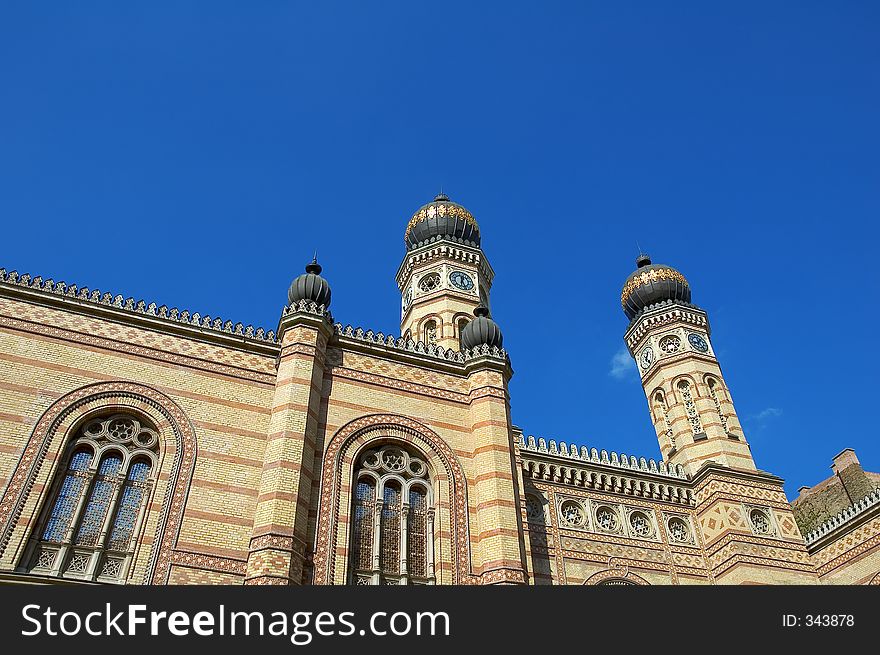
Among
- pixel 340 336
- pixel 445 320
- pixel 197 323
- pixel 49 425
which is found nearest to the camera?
pixel 49 425

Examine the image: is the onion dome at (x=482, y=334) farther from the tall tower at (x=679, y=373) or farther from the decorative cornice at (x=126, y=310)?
the tall tower at (x=679, y=373)

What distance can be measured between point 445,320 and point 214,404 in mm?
10028

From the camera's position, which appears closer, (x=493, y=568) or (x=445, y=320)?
(x=493, y=568)

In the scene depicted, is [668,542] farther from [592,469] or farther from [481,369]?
[481,369]

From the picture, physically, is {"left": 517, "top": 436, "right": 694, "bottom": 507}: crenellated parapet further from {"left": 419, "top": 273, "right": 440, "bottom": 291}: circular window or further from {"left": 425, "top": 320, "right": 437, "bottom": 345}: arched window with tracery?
{"left": 419, "top": 273, "right": 440, "bottom": 291}: circular window

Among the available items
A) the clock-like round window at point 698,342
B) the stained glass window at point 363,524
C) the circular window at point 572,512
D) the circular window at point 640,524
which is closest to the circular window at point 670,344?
the clock-like round window at point 698,342

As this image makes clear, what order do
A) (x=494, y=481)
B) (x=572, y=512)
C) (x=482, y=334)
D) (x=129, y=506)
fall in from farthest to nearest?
(x=572, y=512) → (x=482, y=334) → (x=494, y=481) → (x=129, y=506)

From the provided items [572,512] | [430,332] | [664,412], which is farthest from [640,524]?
[430,332]

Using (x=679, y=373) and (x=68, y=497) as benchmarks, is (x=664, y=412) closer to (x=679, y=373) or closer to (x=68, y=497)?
(x=679, y=373)

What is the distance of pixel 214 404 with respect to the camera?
12.9m

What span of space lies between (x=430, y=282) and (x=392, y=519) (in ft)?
37.5

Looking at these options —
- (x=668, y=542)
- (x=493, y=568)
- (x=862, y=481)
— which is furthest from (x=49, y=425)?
(x=862, y=481)

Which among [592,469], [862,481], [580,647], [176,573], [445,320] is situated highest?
[445,320]

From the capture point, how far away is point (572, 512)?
17594 millimetres
